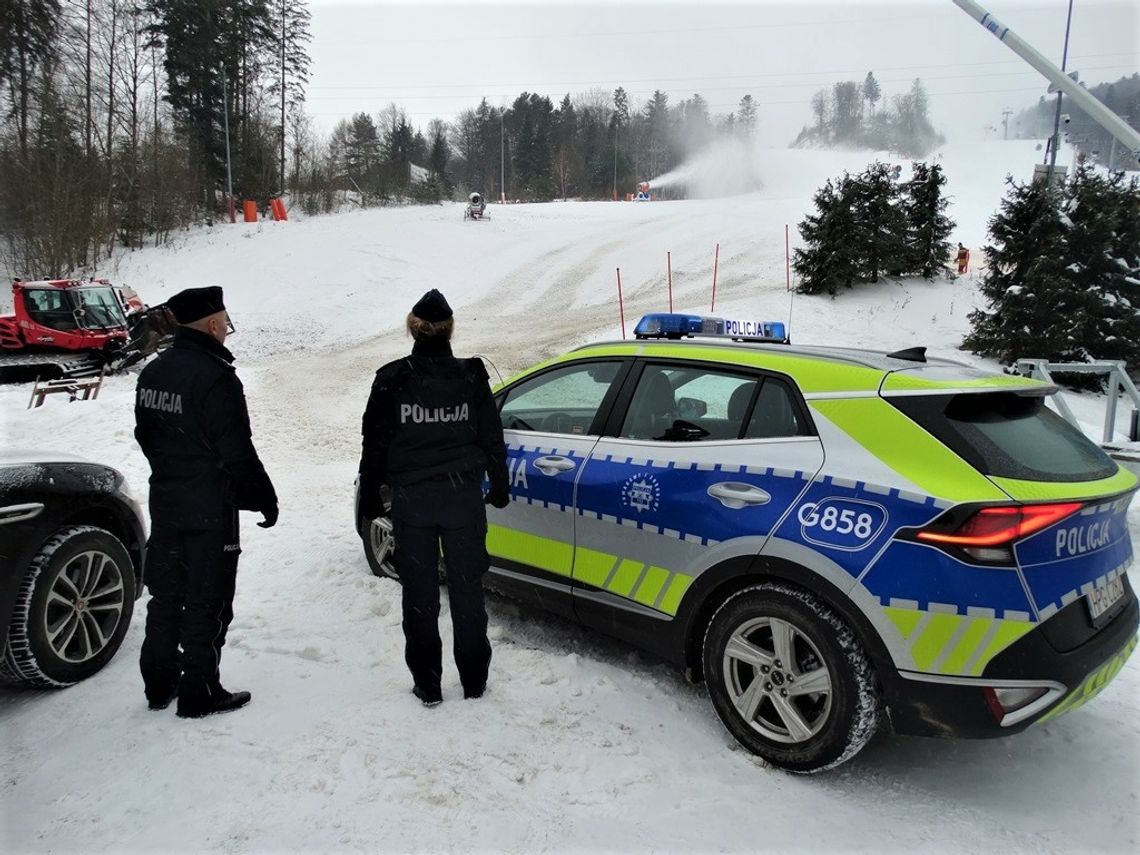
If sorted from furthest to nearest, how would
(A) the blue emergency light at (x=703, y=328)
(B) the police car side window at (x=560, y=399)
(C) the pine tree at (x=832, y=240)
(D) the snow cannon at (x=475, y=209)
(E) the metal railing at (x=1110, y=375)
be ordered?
(D) the snow cannon at (x=475, y=209) < (C) the pine tree at (x=832, y=240) < (E) the metal railing at (x=1110, y=375) < (A) the blue emergency light at (x=703, y=328) < (B) the police car side window at (x=560, y=399)

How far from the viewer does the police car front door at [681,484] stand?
295cm

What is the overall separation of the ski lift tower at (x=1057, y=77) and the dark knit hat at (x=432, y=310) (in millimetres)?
9583

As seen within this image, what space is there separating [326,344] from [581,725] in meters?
16.6

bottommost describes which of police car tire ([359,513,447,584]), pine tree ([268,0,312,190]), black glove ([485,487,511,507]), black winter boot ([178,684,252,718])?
black winter boot ([178,684,252,718])

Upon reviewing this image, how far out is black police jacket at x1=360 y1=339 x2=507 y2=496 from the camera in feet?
10.5

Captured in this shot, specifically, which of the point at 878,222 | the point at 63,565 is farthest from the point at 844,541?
the point at 878,222

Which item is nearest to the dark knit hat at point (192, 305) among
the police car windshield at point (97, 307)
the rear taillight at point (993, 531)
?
the rear taillight at point (993, 531)

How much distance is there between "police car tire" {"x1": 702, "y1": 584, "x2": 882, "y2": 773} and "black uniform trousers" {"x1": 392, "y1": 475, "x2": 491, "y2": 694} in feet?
3.76

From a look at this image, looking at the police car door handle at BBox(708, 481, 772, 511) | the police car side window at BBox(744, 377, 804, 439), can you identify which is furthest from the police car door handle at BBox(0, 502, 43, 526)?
the police car side window at BBox(744, 377, 804, 439)

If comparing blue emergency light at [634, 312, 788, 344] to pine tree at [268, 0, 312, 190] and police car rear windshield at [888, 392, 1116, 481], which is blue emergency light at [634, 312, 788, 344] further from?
pine tree at [268, 0, 312, 190]

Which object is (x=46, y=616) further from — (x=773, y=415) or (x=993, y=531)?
(x=993, y=531)

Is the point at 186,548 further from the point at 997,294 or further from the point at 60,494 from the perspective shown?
the point at 997,294

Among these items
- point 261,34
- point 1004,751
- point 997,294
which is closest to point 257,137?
point 261,34

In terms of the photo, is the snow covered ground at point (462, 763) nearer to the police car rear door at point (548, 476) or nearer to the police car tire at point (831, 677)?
the police car tire at point (831, 677)
